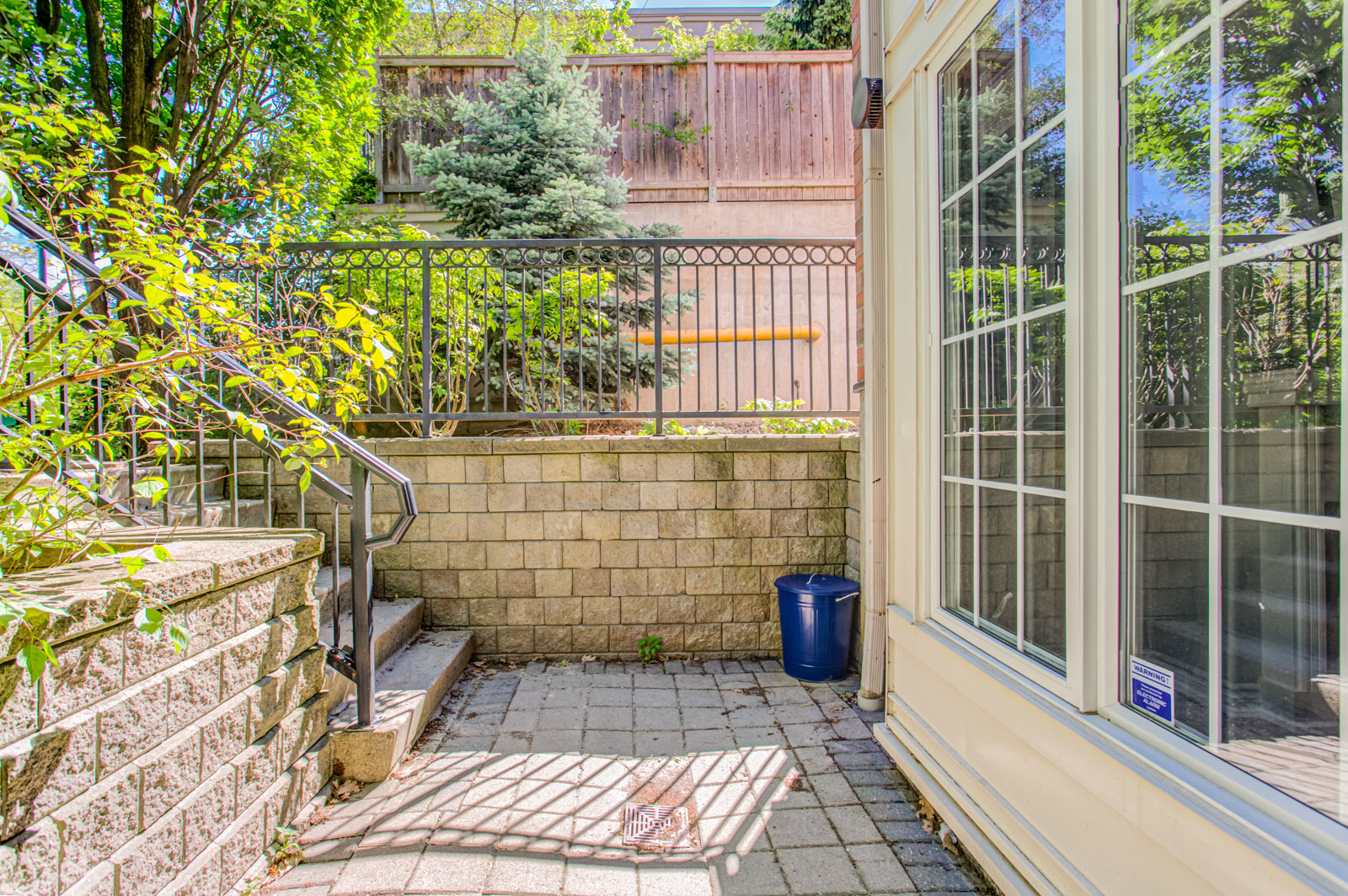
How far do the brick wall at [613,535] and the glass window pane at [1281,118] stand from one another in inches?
104

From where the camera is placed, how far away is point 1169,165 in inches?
56.6

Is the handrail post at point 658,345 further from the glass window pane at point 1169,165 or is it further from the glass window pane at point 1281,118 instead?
the glass window pane at point 1281,118

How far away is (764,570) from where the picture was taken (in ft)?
13.1

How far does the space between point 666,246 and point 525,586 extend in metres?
2.19

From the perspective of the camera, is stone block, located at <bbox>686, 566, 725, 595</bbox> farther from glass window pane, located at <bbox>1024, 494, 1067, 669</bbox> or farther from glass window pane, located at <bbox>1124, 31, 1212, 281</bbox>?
glass window pane, located at <bbox>1124, 31, 1212, 281</bbox>

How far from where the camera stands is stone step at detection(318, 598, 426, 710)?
281 centimetres

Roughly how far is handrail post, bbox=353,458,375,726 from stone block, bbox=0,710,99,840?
1.11 metres

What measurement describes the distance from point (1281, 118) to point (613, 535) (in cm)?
327

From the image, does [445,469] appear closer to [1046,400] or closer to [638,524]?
[638,524]

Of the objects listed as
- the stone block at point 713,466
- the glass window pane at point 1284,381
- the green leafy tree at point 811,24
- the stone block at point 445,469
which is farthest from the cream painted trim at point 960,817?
the green leafy tree at point 811,24

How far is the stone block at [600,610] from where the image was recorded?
3.94 metres

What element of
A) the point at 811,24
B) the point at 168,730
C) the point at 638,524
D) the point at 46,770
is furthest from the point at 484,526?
the point at 811,24

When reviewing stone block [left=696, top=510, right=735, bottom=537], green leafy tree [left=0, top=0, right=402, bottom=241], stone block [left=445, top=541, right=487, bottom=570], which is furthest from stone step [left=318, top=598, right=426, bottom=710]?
Result: green leafy tree [left=0, top=0, right=402, bottom=241]

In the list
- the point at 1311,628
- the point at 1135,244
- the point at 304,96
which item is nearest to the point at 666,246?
the point at 304,96
